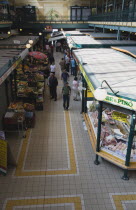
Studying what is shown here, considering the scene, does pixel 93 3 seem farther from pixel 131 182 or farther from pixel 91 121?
pixel 131 182

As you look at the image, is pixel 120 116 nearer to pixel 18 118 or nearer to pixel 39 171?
pixel 39 171

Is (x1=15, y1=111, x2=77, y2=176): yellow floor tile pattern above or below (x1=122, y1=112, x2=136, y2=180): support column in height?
Answer: below

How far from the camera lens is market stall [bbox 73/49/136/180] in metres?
5.34

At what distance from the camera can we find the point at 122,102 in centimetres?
515

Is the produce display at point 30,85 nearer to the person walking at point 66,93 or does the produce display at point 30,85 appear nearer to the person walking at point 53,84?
the person walking at point 53,84

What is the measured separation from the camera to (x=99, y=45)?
13.6 metres

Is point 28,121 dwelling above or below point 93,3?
below

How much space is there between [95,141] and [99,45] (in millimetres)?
8513

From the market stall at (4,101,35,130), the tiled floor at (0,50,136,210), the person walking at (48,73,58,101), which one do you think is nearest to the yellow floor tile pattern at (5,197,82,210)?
the tiled floor at (0,50,136,210)

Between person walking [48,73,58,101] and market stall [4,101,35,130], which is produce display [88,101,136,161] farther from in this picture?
person walking [48,73,58,101]

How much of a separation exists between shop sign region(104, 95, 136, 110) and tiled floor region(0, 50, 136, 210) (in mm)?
2545

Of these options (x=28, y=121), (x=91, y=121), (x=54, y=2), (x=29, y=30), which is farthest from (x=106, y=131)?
(x=54, y=2)

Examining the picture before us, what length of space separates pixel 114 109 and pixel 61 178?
273 cm

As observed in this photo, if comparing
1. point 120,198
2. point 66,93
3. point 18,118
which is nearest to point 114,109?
point 120,198
